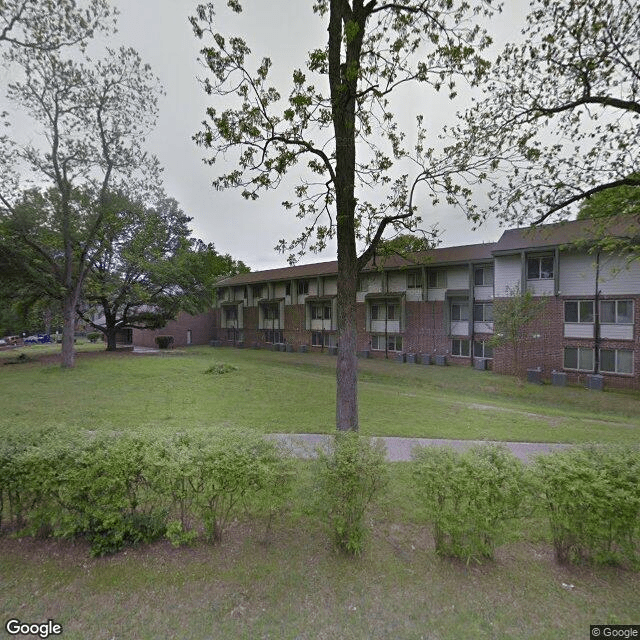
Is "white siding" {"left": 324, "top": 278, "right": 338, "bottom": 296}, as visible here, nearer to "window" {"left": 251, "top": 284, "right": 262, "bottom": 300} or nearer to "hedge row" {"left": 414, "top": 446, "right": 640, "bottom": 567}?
"window" {"left": 251, "top": 284, "right": 262, "bottom": 300}

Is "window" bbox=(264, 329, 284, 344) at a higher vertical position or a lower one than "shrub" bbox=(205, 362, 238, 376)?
higher

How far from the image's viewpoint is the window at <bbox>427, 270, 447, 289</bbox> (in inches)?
1001

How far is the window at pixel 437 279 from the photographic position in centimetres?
2544

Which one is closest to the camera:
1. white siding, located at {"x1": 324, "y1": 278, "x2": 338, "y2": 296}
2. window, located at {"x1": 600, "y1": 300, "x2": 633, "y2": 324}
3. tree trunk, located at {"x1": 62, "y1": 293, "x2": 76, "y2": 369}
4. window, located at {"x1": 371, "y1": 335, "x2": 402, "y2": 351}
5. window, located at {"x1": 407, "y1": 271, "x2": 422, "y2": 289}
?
window, located at {"x1": 600, "y1": 300, "x2": 633, "y2": 324}

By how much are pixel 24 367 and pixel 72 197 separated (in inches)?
423

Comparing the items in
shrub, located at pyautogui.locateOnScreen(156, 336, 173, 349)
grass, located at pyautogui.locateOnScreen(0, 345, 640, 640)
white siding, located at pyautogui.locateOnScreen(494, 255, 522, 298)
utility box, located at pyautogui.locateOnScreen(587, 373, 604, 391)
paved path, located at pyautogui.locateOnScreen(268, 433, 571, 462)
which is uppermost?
white siding, located at pyautogui.locateOnScreen(494, 255, 522, 298)

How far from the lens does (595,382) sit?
1766cm

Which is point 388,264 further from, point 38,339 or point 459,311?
point 38,339

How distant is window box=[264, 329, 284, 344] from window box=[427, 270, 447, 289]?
16758 millimetres

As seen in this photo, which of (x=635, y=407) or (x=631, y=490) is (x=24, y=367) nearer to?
(x=631, y=490)

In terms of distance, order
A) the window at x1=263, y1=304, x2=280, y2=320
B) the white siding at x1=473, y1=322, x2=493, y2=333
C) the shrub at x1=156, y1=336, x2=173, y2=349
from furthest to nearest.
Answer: the shrub at x1=156, y1=336, x2=173, y2=349
the window at x1=263, y1=304, x2=280, y2=320
the white siding at x1=473, y1=322, x2=493, y2=333

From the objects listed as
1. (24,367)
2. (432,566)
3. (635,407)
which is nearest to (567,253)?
(635,407)

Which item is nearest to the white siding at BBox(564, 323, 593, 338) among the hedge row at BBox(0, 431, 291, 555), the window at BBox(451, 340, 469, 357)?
the window at BBox(451, 340, 469, 357)

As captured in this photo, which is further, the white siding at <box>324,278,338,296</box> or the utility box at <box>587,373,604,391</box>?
the white siding at <box>324,278,338,296</box>
